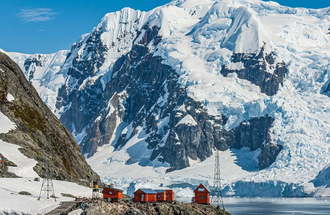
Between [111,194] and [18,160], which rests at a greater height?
[18,160]

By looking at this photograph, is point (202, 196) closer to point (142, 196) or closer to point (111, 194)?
point (142, 196)

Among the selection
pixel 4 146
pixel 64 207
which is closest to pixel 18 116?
pixel 4 146

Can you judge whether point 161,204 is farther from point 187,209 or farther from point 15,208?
point 15,208

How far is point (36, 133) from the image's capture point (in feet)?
451

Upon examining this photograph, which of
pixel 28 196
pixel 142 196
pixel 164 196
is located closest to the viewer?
pixel 28 196

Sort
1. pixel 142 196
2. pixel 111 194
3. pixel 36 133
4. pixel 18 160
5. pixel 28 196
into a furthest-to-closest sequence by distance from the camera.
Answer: pixel 36 133
pixel 18 160
pixel 142 196
pixel 111 194
pixel 28 196

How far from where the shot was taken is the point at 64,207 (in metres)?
92.9

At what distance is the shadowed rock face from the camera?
4951 inches

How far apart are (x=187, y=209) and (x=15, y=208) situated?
34.7 m

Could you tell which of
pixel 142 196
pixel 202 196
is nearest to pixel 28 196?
pixel 142 196

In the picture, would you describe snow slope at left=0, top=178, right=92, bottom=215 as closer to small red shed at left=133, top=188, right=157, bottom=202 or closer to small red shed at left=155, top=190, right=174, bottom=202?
small red shed at left=133, top=188, right=157, bottom=202

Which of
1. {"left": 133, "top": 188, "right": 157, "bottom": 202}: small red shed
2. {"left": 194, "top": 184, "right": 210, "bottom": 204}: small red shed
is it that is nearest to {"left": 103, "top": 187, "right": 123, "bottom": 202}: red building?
{"left": 133, "top": 188, "right": 157, "bottom": 202}: small red shed

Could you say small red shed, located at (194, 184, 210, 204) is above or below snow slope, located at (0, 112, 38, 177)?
below

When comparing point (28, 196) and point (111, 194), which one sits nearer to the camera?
point (28, 196)
